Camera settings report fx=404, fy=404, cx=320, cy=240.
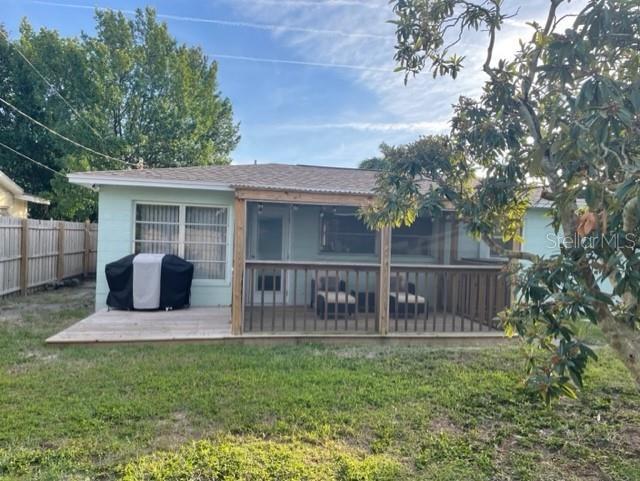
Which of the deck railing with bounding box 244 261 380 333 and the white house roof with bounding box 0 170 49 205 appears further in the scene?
the white house roof with bounding box 0 170 49 205

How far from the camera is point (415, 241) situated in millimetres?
8750

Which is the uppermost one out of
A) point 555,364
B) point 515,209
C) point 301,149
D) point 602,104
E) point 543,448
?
point 301,149

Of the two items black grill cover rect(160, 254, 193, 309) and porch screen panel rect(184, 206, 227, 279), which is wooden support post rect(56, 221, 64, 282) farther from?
black grill cover rect(160, 254, 193, 309)

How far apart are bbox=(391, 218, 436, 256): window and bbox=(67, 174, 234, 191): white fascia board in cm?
378

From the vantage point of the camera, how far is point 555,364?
222cm

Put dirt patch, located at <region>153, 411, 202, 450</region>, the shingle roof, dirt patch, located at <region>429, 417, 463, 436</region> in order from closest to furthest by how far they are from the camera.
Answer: dirt patch, located at <region>153, 411, 202, 450</region> < dirt patch, located at <region>429, 417, 463, 436</region> < the shingle roof

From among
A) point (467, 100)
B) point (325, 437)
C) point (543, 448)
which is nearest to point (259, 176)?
point (467, 100)

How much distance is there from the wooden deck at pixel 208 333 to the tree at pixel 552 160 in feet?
8.47

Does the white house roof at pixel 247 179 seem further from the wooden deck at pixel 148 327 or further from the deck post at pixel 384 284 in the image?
the wooden deck at pixel 148 327

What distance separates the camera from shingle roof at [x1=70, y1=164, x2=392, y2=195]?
708cm

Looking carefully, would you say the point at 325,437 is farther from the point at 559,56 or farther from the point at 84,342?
the point at 84,342

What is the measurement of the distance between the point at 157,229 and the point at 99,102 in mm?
12252

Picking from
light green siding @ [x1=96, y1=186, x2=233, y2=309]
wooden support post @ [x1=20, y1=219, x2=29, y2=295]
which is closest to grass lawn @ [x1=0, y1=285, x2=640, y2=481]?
light green siding @ [x1=96, y1=186, x2=233, y2=309]

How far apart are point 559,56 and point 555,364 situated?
5.87 feet
